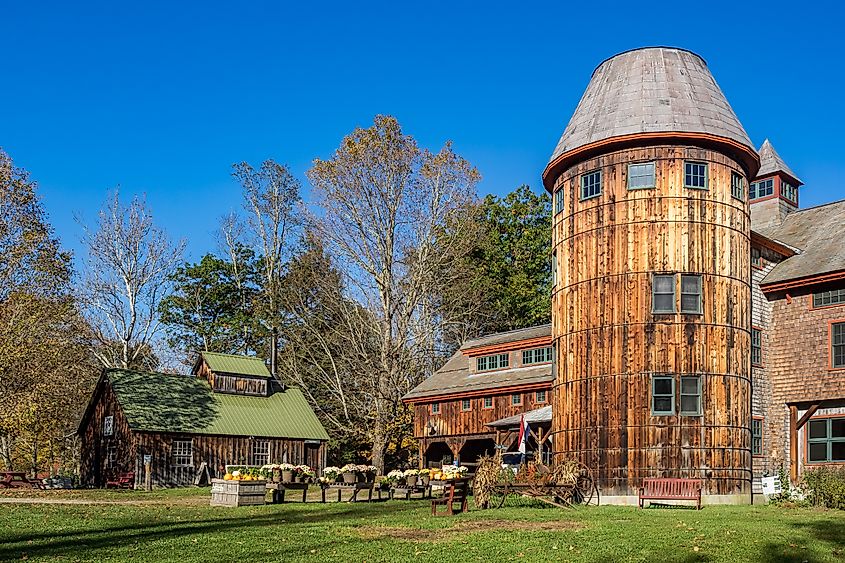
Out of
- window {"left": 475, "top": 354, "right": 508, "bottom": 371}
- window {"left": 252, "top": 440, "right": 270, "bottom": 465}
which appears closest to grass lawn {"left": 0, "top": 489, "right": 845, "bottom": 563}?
window {"left": 475, "top": 354, "right": 508, "bottom": 371}

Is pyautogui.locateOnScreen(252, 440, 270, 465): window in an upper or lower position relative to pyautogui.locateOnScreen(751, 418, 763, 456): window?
lower

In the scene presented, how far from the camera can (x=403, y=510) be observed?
2211 centimetres

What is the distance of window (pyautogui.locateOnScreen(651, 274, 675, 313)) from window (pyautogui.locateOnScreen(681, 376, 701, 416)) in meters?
2.03

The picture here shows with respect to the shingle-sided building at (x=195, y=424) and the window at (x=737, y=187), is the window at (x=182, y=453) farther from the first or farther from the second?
the window at (x=737, y=187)

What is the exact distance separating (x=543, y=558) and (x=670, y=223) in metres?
15.6

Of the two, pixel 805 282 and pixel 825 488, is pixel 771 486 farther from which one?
pixel 805 282

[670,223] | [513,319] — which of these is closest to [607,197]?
[670,223]

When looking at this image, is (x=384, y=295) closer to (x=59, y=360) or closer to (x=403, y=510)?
(x=59, y=360)

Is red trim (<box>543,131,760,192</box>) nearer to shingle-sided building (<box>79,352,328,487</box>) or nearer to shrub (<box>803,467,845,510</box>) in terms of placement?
shrub (<box>803,467,845,510</box>)

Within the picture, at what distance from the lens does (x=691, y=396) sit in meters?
26.1

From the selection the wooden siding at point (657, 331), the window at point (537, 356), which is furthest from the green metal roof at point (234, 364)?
the wooden siding at point (657, 331)

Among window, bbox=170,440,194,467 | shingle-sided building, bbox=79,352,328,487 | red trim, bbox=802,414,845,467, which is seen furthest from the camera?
window, bbox=170,440,194,467

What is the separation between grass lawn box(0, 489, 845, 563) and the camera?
13.3 metres

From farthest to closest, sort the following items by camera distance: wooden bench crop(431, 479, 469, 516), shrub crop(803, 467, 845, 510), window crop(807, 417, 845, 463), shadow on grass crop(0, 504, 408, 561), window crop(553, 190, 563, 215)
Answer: window crop(553, 190, 563, 215)
window crop(807, 417, 845, 463)
shrub crop(803, 467, 845, 510)
wooden bench crop(431, 479, 469, 516)
shadow on grass crop(0, 504, 408, 561)
